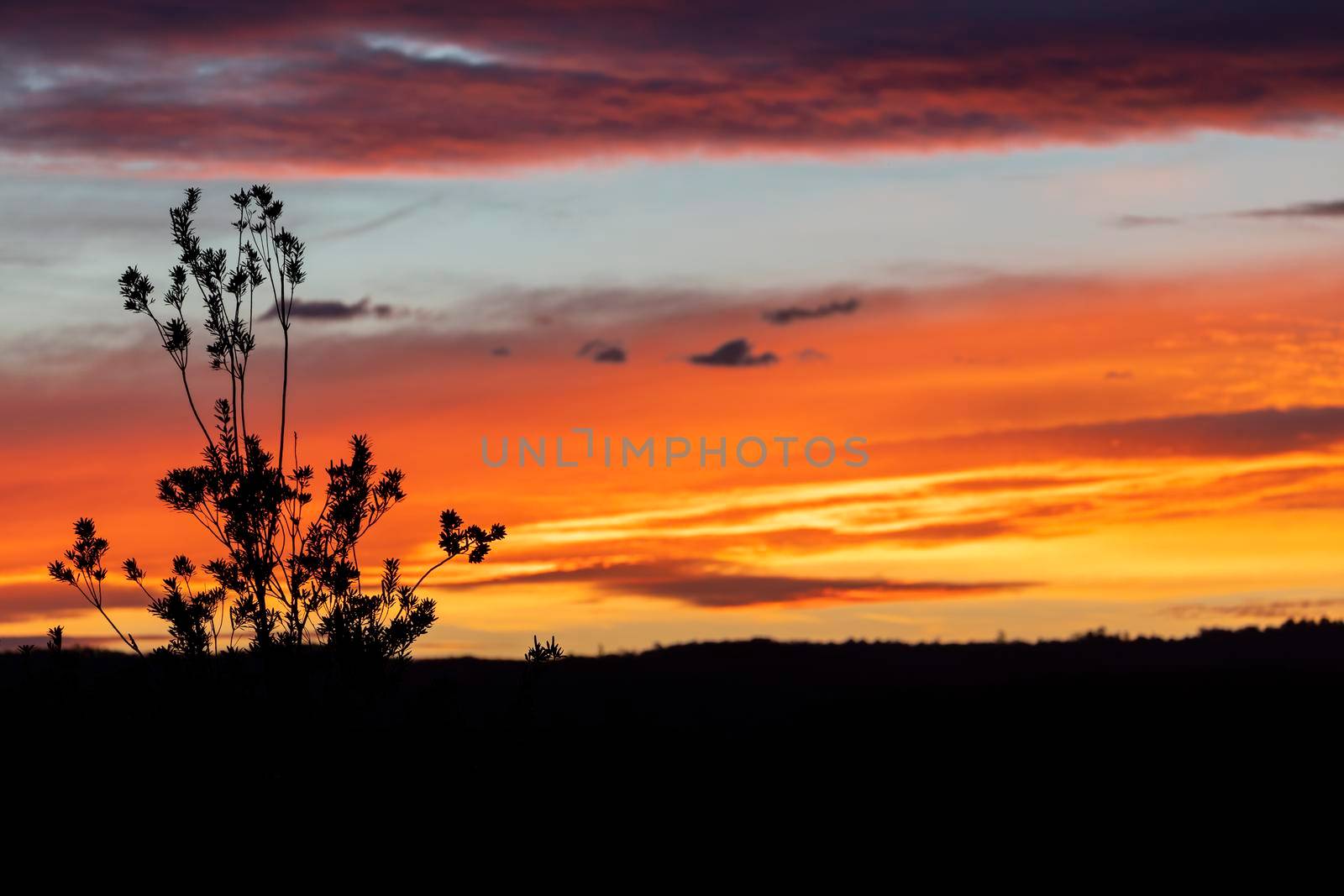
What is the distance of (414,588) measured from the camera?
58.7 ft

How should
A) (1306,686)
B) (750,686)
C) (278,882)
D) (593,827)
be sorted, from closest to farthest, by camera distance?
(278,882) < (593,827) < (1306,686) < (750,686)

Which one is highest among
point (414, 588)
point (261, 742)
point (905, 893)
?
point (414, 588)

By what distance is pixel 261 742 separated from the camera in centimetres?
1802

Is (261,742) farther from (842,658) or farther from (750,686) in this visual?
(842,658)

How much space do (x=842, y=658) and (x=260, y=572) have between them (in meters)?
20.4

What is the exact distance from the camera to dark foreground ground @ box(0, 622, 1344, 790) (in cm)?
1803

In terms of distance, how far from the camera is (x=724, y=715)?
2789 centimetres

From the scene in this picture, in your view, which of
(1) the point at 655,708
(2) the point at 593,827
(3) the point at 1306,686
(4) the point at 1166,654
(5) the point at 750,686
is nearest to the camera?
(2) the point at 593,827

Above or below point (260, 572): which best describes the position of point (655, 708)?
below

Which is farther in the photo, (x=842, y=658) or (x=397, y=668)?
(x=842, y=658)

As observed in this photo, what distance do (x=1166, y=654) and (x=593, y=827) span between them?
734 inches

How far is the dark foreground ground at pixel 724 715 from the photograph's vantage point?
18.0 meters

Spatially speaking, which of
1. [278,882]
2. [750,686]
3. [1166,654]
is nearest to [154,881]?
[278,882]

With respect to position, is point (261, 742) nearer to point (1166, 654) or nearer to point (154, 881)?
point (154, 881)
